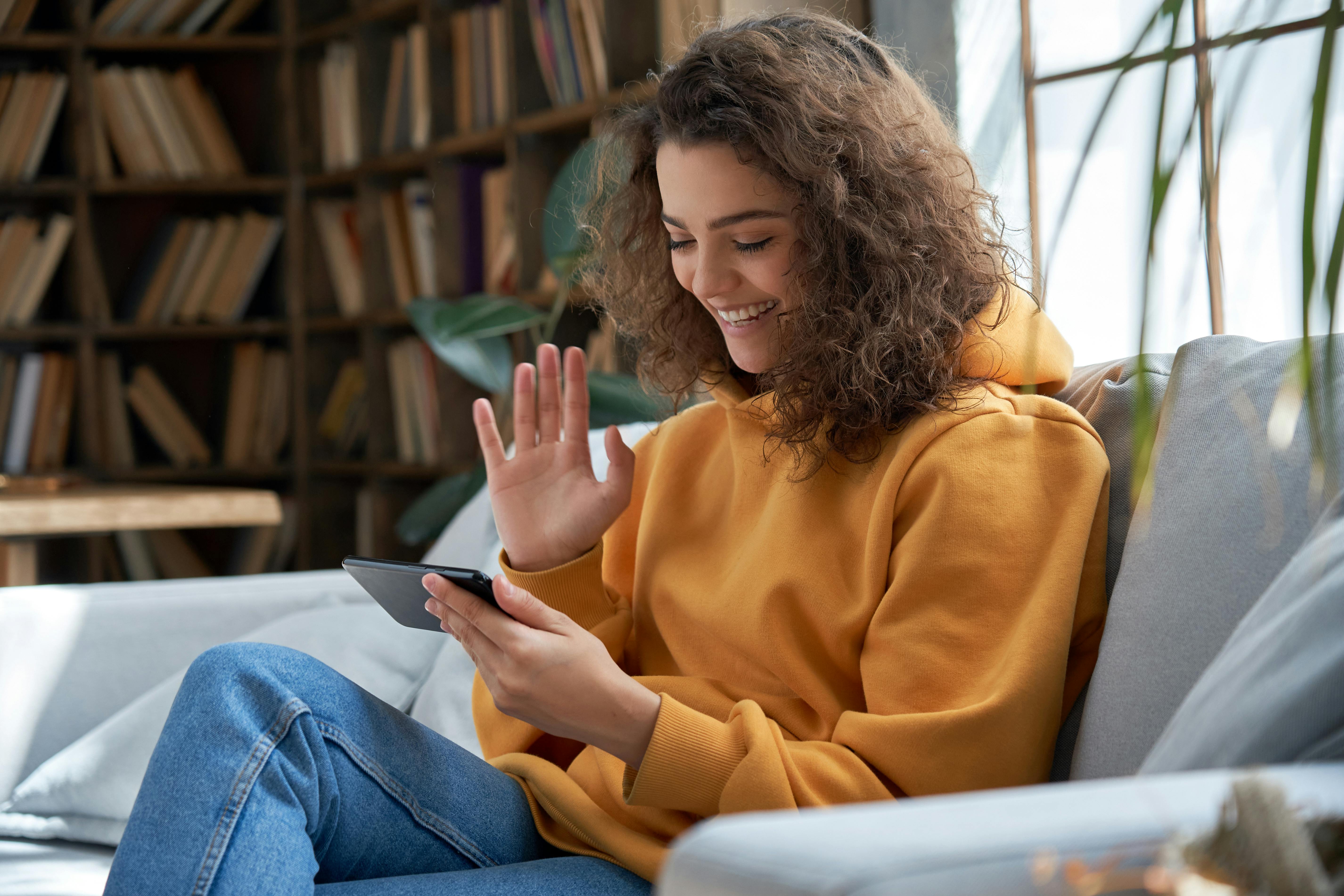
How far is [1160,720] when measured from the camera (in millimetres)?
830

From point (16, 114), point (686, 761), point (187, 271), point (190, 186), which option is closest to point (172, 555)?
point (187, 271)

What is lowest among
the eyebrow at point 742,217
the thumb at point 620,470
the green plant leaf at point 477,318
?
the green plant leaf at point 477,318

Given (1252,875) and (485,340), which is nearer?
(1252,875)

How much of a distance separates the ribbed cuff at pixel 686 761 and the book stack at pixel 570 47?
67.7 inches

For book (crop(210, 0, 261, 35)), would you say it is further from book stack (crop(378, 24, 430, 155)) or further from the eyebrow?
the eyebrow

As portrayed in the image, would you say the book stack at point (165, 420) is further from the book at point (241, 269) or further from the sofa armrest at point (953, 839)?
the sofa armrest at point (953, 839)

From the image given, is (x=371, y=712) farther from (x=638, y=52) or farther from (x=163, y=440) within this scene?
(x=163, y=440)

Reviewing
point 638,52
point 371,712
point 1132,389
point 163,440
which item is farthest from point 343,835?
point 163,440

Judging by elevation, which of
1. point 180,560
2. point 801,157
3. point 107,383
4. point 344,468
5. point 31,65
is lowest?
point 180,560

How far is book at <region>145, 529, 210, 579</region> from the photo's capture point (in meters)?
3.36

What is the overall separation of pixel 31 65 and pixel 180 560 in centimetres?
143

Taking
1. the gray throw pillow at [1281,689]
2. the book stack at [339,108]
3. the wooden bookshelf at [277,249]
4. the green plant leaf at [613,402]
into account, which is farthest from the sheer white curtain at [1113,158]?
the book stack at [339,108]

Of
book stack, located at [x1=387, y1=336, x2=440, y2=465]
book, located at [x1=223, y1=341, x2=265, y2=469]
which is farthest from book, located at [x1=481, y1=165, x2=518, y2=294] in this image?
book, located at [x1=223, y1=341, x2=265, y2=469]

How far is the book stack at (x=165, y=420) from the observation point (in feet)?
10.8
